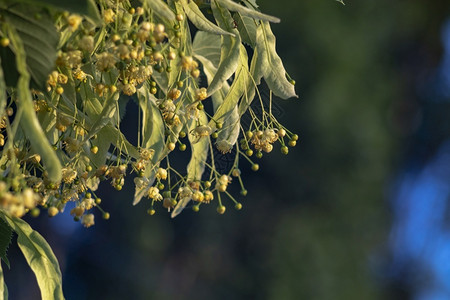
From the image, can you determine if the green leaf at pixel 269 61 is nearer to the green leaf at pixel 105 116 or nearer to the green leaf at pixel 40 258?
the green leaf at pixel 105 116

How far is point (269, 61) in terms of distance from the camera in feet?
2.66

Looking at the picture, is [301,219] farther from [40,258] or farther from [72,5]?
[72,5]

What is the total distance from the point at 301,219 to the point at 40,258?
16.4 feet

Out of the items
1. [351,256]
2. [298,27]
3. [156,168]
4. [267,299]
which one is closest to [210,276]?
[267,299]

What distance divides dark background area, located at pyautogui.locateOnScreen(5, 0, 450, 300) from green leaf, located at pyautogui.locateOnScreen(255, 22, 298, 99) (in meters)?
4.58

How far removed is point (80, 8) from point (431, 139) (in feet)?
20.5

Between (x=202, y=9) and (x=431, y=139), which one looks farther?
(x=431, y=139)

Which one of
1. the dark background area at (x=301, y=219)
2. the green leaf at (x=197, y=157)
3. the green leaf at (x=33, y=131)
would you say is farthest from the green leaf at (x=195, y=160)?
the dark background area at (x=301, y=219)

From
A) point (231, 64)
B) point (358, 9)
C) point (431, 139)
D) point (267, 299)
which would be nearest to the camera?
point (231, 64)

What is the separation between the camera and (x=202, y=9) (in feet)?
2.72

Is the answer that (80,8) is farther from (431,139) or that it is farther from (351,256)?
(431,139)

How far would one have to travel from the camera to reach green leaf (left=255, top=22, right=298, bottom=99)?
80cm

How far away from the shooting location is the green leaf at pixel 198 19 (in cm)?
75

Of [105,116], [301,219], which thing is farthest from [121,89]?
[301,219]
